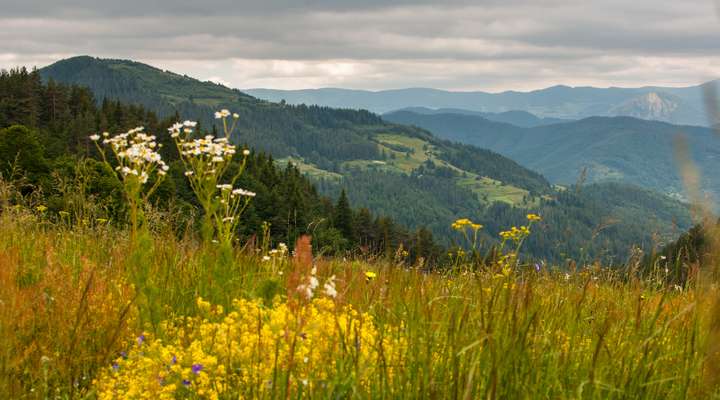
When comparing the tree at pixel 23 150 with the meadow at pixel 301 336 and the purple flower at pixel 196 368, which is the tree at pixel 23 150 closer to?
the meadow at pixel 301 336

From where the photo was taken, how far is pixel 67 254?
6.75 meters

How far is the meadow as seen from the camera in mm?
2924

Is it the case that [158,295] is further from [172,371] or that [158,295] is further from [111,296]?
[172,371]

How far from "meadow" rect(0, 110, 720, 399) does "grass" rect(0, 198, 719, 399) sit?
0.01 metres

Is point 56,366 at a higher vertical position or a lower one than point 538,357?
lower

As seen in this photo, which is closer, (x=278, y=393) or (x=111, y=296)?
(x=278, y=393)

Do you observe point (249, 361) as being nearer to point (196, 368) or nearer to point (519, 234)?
point (196, 368)

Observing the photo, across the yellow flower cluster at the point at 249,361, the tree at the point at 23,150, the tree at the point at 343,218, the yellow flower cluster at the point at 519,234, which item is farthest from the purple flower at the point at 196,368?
the tree at the point at 343,218

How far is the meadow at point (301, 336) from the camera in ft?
9.59

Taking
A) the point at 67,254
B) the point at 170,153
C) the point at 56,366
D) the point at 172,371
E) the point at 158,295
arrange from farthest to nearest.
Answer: the point at 170,153 < the point at 67,254 < the point at 158,295 < the point at 56,366 < the point at 172,371

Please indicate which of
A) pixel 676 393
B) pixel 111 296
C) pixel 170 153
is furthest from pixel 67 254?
pixel 170 153

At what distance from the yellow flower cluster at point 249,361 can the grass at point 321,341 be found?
1 centimetres

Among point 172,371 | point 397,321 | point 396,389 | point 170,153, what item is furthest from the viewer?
point 170,153

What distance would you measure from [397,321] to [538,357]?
1285mm
